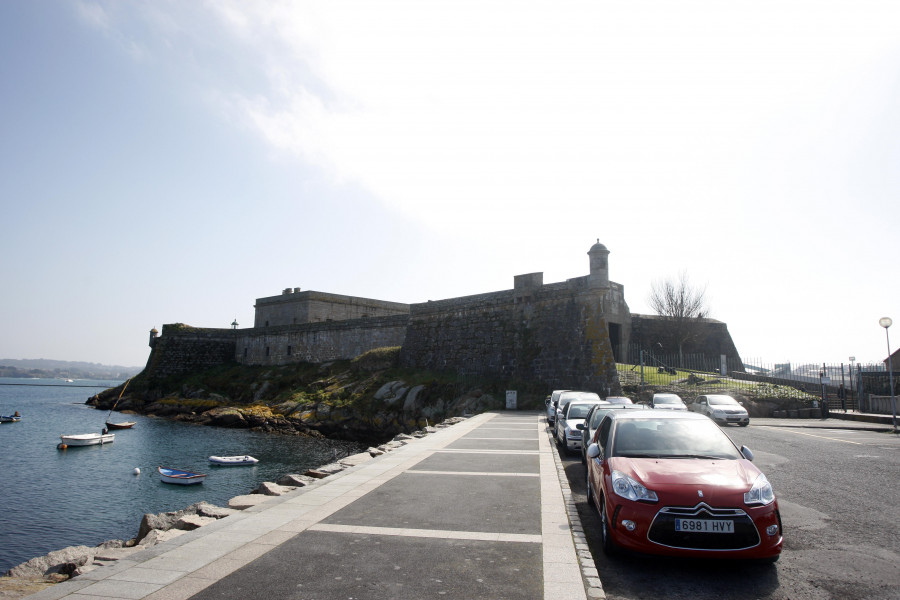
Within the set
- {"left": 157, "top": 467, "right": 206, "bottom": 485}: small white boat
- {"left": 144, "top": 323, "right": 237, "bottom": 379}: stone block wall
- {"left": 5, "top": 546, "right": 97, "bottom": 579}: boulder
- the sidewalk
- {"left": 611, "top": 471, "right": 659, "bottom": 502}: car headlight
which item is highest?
{"left": 144, "top": 323, "right": 237, "bottom": 379}: stone block wall

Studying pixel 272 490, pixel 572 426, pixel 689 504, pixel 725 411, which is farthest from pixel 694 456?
pixel 725 411

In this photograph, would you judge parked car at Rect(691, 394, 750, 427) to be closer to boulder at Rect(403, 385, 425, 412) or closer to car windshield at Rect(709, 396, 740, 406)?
car windshield at Rect(709, 396, 740, 406)

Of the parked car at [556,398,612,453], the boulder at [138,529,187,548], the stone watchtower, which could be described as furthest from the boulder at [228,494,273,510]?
the stone watchtower

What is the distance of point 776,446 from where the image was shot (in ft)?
46.7

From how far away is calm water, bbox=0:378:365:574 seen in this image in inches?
581

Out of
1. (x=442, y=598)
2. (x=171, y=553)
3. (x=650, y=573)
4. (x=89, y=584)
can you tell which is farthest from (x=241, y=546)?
(x=650, y=573)

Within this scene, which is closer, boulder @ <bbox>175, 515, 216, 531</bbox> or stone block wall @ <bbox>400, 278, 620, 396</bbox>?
boulder @ <bbox>175, 515, 216, 531</bbox>

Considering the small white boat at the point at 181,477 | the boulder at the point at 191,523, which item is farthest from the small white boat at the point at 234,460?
the boulder at the point at 191,523

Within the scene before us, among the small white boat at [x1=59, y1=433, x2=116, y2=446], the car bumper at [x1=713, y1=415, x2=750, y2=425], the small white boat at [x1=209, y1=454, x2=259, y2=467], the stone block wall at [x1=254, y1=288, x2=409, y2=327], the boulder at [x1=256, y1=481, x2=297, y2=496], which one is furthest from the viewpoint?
the stone block wall at [x1=254, y1=288, x2=409, y2=327]

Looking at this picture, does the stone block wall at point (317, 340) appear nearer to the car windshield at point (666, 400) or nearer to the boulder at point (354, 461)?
the car windshield at point (666, 400)

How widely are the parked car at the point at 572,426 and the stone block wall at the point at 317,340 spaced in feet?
78.7

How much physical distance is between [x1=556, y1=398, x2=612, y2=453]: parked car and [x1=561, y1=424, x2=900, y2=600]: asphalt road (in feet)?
5.45

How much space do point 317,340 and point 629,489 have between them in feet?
132

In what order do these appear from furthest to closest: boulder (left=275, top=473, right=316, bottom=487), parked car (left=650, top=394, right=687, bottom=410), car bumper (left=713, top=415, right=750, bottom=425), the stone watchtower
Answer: the stone watchtower < car bumper (left=713, top=415, right=750, bottom=425) < parked car (left=650, top=394, right=687, bottom=410) < boulder (left=275, top=473, right=316, bottom=487)
